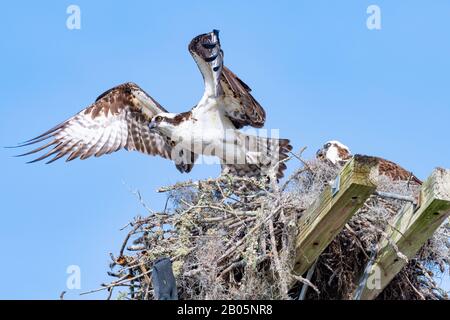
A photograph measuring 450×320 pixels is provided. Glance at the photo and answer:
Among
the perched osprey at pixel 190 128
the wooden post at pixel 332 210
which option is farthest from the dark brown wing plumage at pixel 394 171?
the wooden post at pixel 332 210

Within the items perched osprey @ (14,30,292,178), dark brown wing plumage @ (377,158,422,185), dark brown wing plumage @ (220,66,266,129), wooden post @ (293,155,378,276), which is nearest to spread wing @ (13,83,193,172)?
perched osprey @ (14,30,292,178)

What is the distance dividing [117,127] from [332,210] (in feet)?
14.2

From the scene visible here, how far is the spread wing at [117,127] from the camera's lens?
9.38 m

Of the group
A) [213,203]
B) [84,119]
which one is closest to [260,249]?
[213,203]

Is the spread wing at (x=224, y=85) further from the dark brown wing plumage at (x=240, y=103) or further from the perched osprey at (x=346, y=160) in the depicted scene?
the perched osprey at (x=346, y=160)

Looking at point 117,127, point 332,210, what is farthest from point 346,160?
point 332,210

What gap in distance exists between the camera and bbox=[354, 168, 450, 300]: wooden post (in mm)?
5461

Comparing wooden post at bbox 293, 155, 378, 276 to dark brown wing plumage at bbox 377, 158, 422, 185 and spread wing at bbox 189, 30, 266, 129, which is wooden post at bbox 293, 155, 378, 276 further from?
spread wing at bbox 189, 30, 266, 129
